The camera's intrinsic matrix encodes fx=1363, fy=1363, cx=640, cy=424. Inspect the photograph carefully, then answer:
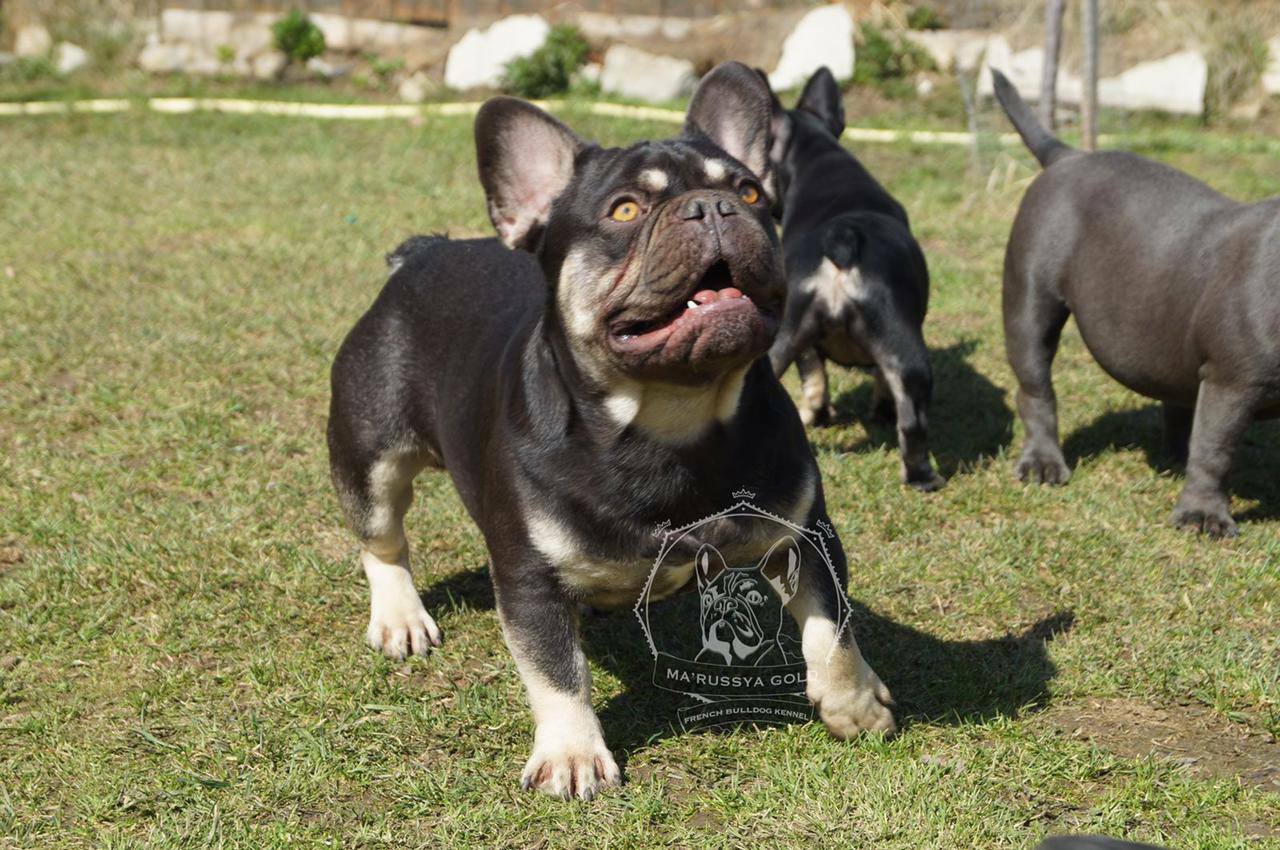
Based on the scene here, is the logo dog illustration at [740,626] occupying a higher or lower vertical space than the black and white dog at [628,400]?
lower

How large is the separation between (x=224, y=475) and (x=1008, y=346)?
12.7 ft

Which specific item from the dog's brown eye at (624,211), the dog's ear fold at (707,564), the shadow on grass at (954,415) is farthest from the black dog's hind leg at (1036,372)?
the dog's brown eye at (624,211)

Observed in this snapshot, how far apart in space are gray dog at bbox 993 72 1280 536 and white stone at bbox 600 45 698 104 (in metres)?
9.32

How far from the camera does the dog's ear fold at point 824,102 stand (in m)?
8.31

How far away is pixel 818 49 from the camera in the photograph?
15758mm

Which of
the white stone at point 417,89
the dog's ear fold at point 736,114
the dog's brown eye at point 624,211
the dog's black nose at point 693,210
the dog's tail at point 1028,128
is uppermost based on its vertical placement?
the dog's ear fold at point 736,114

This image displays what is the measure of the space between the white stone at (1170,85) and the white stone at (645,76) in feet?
16.0

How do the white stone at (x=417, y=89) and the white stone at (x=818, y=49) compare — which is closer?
the white stone at (x=818, y=49)

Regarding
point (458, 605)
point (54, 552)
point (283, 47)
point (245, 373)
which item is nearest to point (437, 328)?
point (458, 605)

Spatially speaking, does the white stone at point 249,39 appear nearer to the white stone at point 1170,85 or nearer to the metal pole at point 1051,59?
the white stone at point 1170,85

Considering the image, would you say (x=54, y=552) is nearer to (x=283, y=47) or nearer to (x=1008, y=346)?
(x=1008, y=346)

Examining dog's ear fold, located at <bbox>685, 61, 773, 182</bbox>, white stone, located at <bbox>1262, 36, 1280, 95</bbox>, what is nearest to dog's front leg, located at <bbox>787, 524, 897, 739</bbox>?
dog's ear fold, located at <bbox>685, 61, 773, 182</bbox>

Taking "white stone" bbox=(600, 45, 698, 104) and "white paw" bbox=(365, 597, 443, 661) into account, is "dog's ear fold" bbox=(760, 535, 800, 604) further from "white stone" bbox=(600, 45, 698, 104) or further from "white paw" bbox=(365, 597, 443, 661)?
"white stone" bbox=(600, 45, 698, 104)

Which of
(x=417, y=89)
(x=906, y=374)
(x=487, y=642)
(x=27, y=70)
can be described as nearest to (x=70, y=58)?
(x=27, y=70)
